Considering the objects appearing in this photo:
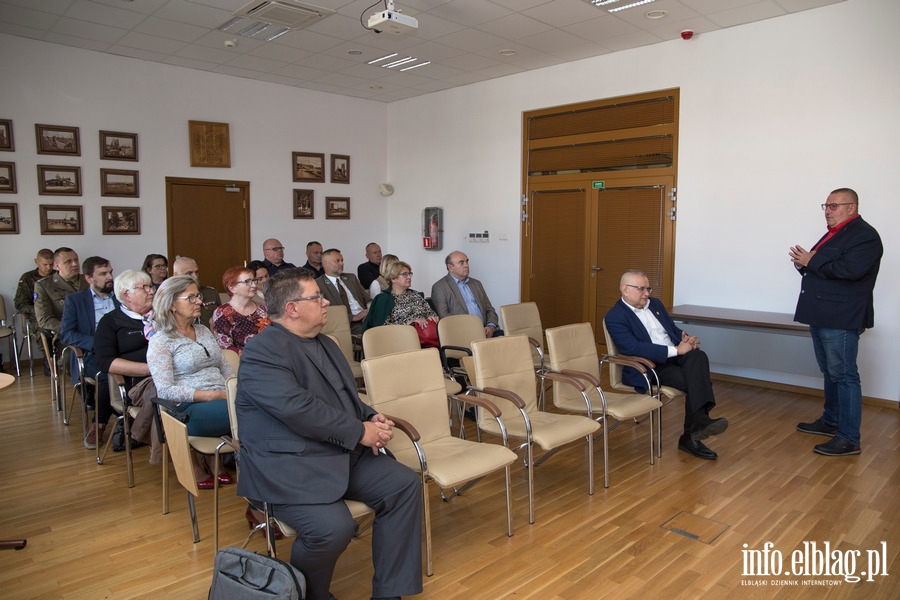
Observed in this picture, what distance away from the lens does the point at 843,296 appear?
4.43 metres

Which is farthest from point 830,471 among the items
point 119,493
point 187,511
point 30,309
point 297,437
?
point 30,309

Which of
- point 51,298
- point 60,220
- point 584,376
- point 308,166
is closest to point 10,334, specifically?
point 51,298

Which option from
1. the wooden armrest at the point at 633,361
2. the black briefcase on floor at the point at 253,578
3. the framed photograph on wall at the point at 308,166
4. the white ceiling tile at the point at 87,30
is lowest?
the black briefcase on floor at the point at 253,578

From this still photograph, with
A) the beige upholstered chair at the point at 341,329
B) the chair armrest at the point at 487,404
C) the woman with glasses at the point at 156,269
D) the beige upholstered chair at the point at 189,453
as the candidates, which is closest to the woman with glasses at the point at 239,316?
the beige upholstered chair at the point at 341,329

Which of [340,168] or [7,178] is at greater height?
[340,168]

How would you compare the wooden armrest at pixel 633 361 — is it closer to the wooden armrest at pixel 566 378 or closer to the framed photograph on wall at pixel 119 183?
the wooden armrest at pixel 566 378

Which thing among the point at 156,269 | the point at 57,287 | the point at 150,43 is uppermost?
the point at 150,43

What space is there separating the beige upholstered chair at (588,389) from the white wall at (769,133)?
9.19 feet

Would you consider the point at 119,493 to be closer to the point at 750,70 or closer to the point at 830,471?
the point at 830,471

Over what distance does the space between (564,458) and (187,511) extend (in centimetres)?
241

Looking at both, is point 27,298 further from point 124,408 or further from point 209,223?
point 124,408

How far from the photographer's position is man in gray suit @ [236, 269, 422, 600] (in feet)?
8.07

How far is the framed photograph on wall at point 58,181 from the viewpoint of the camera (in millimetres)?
7145

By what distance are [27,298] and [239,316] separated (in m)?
3.74
